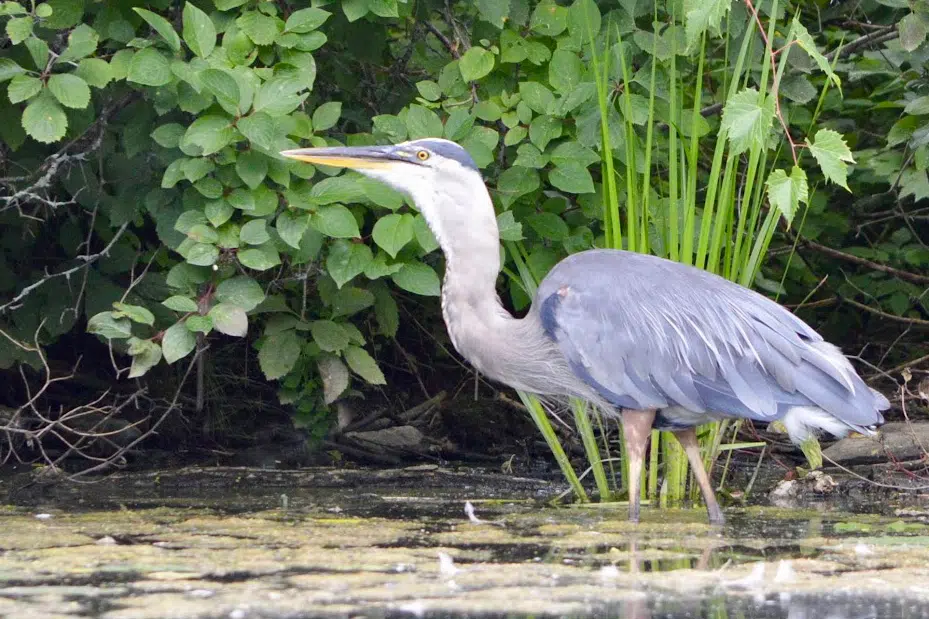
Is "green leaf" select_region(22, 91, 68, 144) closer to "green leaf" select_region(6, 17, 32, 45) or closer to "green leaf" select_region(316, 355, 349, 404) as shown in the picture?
"green leaf" select_region(6, 17, 32, 45)

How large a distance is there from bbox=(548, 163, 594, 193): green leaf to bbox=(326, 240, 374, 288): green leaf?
2.24 feet

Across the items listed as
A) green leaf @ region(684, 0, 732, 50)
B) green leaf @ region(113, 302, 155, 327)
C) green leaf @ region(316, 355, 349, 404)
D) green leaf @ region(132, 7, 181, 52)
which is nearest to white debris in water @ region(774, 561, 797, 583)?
green leaf @ region(684, 0, 732, 50)

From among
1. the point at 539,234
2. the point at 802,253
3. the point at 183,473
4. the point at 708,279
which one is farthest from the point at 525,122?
the point at 802,253

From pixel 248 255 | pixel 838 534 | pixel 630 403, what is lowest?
pixel 838 534

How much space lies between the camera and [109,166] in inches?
202

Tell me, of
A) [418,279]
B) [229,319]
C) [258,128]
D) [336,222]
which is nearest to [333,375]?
[418,279]

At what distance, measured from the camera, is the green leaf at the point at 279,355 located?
15.5ft

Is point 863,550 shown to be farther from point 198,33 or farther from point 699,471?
point 198,33

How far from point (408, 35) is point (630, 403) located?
2062 mm

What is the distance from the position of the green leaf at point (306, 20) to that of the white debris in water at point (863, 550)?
7.30 feet

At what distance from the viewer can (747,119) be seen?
3662mm

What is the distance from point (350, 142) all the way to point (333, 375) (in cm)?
83

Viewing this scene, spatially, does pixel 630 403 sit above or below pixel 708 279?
below

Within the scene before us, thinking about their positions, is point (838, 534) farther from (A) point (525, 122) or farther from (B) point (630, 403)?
(A) point (525, 122)
